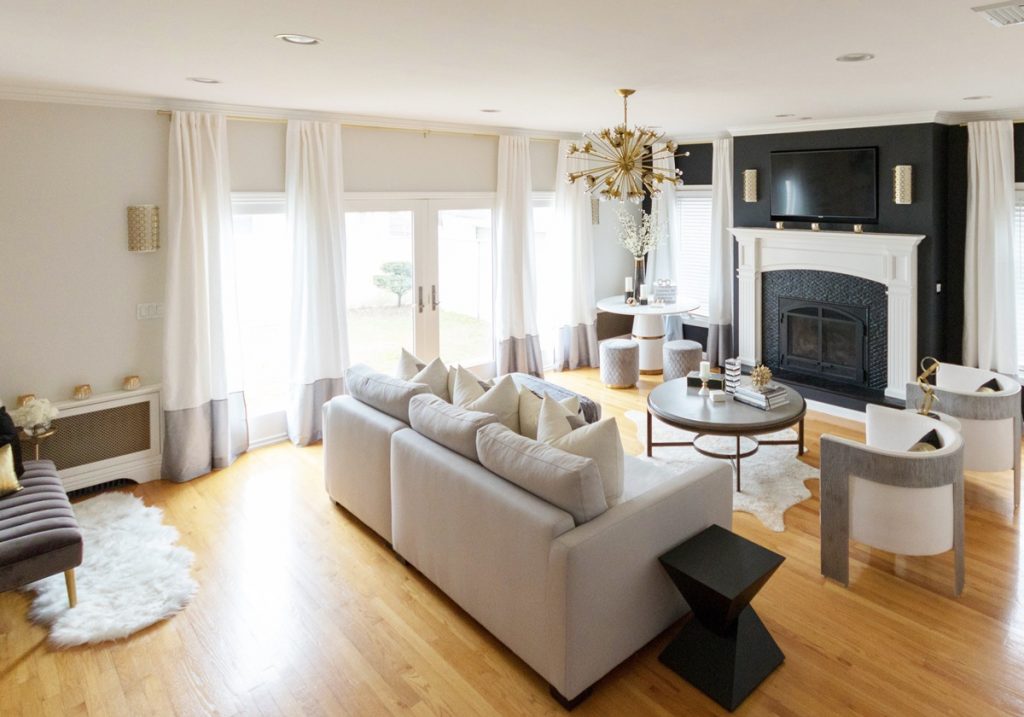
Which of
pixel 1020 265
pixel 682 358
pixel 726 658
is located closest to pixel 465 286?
pixel 682 358

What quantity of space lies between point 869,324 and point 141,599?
6283 mm

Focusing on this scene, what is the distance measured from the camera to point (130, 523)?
14.9 ft

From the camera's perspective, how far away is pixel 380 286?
21.9 ft

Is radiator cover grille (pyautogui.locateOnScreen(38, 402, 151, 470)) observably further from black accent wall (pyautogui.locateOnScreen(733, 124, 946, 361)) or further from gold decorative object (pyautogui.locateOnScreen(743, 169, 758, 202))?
black accent wall (pyautogui.locateOnScreen(733, 124, 946, 361))

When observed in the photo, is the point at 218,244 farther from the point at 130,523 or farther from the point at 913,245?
the point at 913,245

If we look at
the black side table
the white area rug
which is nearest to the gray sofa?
the black side table

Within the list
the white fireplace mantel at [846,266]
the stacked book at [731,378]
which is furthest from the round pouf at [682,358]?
the stacked book at [731,378]

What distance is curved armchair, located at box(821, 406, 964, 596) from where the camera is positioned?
350 centimetres

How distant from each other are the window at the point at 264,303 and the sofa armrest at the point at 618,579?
12.5ft

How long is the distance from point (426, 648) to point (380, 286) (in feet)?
13.3

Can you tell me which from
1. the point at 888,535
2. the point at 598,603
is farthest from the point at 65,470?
the point at 888,535

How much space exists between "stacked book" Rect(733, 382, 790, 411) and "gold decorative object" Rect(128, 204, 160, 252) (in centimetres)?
436

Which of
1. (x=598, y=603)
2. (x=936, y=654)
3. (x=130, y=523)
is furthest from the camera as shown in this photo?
(x=130, y=523)

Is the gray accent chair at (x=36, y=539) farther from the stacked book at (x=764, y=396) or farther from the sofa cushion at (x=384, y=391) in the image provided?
the stacked book at (x=764, y=396)
